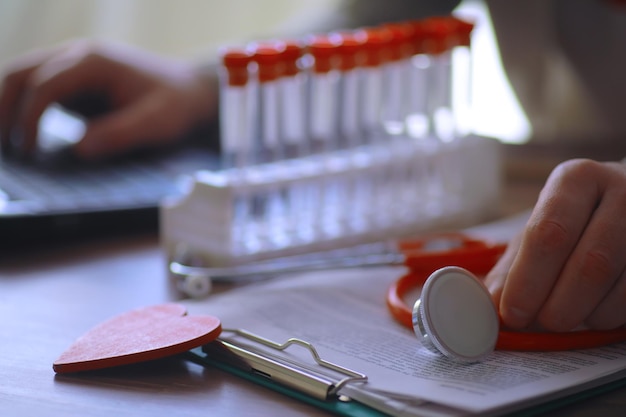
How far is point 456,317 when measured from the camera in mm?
500

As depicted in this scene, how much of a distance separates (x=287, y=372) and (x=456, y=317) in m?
0.10

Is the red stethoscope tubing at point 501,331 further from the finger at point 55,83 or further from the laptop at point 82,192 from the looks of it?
the finger at point 55,83

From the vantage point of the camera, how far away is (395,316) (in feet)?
1.90

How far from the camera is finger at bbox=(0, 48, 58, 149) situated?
106 cm

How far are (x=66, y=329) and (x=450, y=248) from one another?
0.30m

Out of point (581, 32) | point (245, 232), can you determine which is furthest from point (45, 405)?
point (581, 32)

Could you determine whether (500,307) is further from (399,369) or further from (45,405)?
(45,405)

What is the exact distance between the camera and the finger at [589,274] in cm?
51

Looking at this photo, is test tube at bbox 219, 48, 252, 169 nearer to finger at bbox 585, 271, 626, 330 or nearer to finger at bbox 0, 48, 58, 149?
finger at bbox 585, 271, 626, 330

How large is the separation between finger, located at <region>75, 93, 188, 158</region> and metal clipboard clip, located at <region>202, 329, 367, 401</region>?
→ 1.66ft

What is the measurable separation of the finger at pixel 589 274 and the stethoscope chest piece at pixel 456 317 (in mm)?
37

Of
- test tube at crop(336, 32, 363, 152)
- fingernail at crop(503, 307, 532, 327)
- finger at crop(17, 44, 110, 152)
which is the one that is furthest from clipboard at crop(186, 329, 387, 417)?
finger at crop(17, 44, 110, 152)

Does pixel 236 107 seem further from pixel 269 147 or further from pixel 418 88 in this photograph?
pixel 418 88

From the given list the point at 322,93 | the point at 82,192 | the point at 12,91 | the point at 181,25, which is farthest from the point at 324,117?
the point at 181,25
